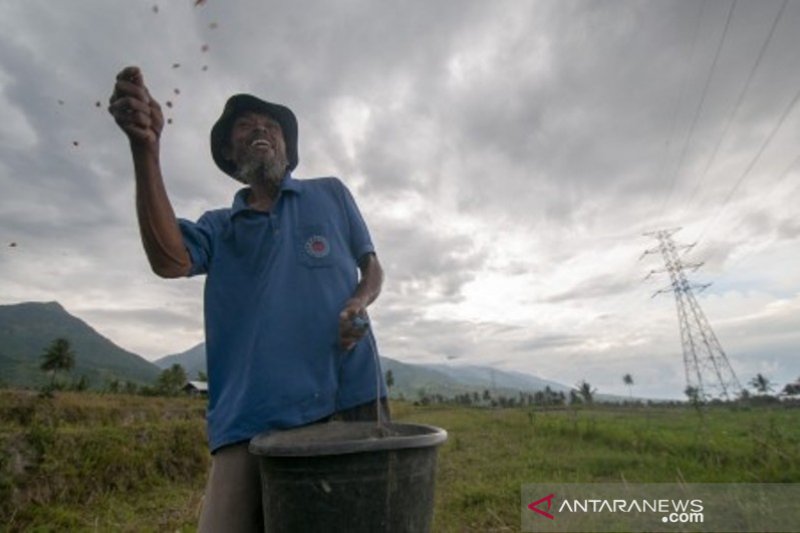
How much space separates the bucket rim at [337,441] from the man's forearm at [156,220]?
0.78 m

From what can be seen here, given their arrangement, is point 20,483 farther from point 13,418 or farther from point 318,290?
point 13,418

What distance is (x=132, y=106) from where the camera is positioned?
1.63 metres

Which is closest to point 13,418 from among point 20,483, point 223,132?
point 20,483

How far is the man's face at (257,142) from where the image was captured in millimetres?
2303

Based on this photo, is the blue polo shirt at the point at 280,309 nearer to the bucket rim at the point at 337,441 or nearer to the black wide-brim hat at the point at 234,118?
the bucket rim at the point at 337,441

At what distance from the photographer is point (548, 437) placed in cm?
1416

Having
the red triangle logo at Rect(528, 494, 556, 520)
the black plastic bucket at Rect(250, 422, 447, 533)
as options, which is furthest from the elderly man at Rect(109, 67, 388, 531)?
the red triangle logo at Rect(528, 494, 556, 520)

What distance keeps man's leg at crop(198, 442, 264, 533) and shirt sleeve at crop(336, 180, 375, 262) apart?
940 mm

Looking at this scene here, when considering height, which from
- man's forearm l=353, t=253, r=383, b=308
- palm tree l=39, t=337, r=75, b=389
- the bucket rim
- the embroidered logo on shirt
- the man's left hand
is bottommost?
the bucket rim

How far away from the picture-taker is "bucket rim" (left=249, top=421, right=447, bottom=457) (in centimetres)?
131

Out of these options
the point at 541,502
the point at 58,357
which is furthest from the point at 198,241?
the point at 58,357

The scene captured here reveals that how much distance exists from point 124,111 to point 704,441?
1061 cm

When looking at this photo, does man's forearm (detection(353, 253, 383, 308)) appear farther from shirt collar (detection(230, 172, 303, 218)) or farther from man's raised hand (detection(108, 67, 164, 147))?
man's raised hand (detection(108, 67, 164, 147))

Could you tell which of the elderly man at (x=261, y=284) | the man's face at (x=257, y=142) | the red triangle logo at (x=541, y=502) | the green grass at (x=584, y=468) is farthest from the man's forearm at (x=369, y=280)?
the green grass at (x=584, y=468)
